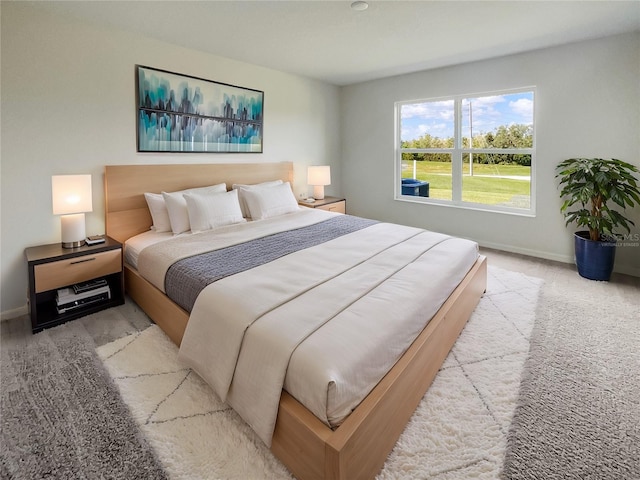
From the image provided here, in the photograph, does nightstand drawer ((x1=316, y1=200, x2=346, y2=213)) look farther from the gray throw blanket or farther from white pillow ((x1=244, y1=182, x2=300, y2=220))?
the gray throw blanket

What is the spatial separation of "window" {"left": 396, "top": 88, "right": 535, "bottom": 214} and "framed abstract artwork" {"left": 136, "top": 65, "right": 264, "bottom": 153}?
7.41ft

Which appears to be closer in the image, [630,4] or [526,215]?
[630,4]

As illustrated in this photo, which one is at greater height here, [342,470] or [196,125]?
[196,125]

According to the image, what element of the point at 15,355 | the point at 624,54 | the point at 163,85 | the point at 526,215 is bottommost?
the point at 15,355

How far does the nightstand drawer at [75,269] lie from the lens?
2492mm

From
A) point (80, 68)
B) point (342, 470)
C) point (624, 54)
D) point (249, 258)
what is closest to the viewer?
point (342, 470)

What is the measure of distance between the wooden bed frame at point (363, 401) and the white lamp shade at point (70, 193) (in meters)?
0.38

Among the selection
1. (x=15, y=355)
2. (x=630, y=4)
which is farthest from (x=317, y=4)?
(x=15, y=355)

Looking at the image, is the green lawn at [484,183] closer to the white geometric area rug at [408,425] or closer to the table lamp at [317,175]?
the table lamp at [317,175]

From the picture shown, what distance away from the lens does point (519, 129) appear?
13.6ft

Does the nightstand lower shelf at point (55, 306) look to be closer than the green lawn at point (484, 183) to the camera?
Yes

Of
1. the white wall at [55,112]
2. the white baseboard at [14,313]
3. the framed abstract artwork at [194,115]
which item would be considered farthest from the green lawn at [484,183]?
the white baseboard at [14,313]

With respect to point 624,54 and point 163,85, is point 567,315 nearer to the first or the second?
point 624,54

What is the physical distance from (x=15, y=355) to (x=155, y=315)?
834 mm
